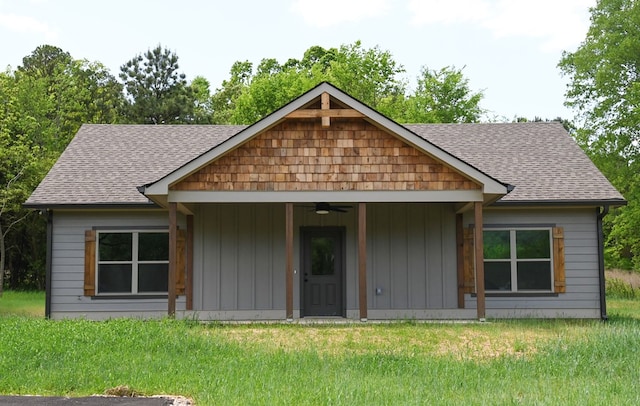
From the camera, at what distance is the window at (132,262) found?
1578cm

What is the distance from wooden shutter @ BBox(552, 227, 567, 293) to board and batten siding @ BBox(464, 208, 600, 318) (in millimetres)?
148

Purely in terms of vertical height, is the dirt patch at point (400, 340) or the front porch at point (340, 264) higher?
the front porch at point (340, 264)

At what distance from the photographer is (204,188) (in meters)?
13.7

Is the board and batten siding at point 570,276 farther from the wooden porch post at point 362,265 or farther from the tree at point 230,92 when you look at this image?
the tree at point 230,92

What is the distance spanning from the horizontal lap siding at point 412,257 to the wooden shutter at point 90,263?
577cm

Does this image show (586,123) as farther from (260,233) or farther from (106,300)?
(106,300)

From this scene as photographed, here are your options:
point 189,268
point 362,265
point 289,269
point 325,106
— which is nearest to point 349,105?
point 325,106

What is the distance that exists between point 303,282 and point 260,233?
1.40 meters

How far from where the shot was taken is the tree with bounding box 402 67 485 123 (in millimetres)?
35375

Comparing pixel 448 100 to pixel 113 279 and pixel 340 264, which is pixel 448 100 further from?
pixel 113 279

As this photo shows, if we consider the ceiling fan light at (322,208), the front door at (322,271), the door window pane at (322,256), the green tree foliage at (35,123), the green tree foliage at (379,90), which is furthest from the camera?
the green tree foliage at (379,90)

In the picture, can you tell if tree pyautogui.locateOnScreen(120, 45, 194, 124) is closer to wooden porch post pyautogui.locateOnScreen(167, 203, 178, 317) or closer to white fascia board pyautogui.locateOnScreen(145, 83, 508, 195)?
wooden porch post pyautogui.locateOnScreen(167, 203, 178, 317)

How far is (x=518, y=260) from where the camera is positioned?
15961 millimetres

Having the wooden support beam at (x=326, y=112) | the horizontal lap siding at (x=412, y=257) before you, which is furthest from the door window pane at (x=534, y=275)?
the wooden support beam at (x=326, y=112)
